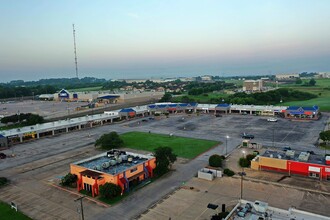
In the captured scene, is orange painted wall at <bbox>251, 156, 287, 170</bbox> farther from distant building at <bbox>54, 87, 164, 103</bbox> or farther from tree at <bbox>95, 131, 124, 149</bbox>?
distant building at <bbox>54, 87, 164, 103</bbox>

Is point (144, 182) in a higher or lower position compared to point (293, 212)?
lower

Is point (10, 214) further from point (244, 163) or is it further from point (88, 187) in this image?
point (244, 163)

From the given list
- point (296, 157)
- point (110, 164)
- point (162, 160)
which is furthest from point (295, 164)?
point (110, 164)

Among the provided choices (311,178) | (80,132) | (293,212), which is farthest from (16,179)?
(311,178)

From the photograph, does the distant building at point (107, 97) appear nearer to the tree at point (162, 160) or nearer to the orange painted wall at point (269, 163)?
the tree at point (162, 160)

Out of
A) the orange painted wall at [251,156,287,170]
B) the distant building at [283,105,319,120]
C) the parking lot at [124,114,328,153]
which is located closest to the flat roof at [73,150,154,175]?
→ the orange painted wall at [251,156,287,170]

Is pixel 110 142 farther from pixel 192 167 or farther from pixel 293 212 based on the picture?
pixel 293 212
